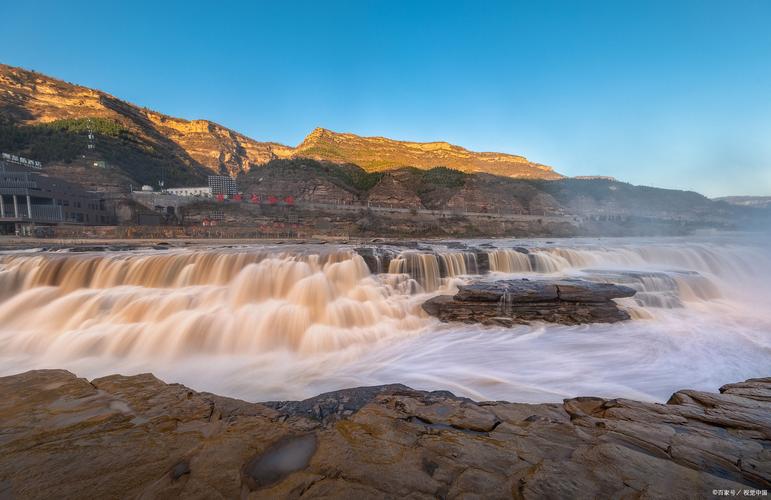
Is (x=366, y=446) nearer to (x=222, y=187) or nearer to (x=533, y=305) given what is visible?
(x=533, y=305)

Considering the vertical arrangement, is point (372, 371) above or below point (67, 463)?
below

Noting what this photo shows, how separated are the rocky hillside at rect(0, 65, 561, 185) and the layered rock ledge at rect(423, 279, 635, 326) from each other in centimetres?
7226

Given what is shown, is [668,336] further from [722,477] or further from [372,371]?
[372,371]

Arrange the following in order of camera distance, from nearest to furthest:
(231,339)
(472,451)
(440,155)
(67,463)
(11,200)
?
(67,463), (472,451), (231,339), (11,200), (440,155)

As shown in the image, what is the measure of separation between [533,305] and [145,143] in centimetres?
9891

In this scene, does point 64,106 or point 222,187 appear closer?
point 222,187

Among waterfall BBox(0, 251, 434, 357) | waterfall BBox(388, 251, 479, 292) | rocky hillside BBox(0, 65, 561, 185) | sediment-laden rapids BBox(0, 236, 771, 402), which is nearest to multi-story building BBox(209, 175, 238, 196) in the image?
rocky hillside BBox(0, 65, 561, 185)

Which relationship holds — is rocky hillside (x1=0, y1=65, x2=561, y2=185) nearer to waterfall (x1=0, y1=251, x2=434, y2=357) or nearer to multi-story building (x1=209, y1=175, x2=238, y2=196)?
multi-story building (x1=209, y1=175, x2=238, y2=196)

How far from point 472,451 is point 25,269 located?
48.3 feet

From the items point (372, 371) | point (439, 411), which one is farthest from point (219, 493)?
point (372, 371)

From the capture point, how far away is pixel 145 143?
252 feet

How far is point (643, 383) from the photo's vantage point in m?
5.56

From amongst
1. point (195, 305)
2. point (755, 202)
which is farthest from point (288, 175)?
point (755, 202)

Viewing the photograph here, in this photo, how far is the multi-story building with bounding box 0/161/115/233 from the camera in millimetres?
26453
